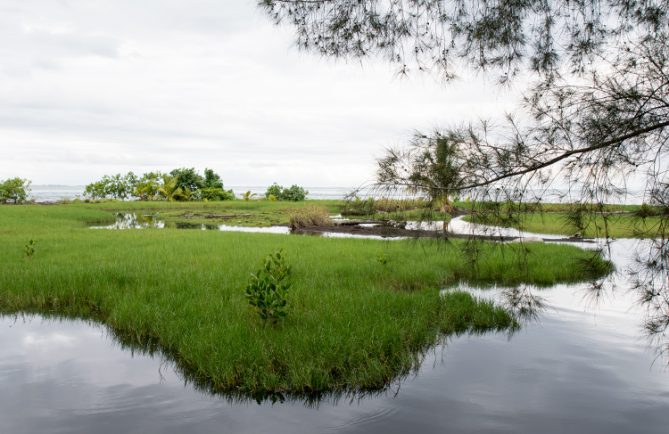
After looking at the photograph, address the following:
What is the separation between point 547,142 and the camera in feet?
17.2

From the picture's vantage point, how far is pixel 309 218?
82.0 feet

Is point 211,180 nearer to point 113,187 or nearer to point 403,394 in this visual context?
point 113,187

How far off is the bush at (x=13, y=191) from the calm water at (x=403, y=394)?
42775 mm

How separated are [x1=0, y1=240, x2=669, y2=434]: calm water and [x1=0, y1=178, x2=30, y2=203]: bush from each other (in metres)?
42.8

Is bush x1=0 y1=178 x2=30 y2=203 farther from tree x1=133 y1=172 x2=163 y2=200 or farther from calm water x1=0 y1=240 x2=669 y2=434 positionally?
calm water x1=0 y1=240 x2=669 y2=434

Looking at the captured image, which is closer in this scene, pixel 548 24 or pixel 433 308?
pixel 548 24

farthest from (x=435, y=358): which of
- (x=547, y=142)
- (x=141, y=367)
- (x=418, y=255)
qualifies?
(x=418, y=255)

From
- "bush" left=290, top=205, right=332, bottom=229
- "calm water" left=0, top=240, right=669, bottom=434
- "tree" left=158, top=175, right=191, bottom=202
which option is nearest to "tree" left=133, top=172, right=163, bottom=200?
"tree" left=158, top=175, right=191, bottom=202

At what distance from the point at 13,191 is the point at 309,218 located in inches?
1267

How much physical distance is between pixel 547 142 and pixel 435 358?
117 inches

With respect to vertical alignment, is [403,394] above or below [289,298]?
below

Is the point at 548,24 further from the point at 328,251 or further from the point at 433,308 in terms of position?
the point at 328,251

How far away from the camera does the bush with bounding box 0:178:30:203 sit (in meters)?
43.2

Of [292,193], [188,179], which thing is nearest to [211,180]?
[188,179]
